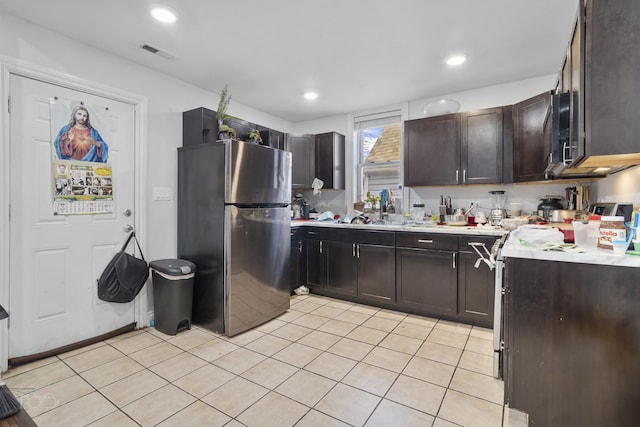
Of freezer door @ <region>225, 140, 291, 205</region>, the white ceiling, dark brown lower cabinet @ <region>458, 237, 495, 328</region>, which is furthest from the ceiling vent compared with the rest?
dark brown lower cabinet @ <region>458, 237, 495, 328</region>

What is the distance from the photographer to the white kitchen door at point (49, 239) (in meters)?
2.20

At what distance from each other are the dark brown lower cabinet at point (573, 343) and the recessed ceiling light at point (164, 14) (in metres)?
2.58

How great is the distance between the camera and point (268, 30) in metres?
2.34

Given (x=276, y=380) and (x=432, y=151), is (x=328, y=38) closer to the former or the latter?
(x=432, y=151)

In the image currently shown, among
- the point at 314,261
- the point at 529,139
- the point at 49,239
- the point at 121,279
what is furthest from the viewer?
the point at 314,261

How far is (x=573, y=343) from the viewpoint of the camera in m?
1.34

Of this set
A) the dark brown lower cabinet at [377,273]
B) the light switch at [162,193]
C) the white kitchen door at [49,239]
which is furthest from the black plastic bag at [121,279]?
the dark brown lower cabinet at [377,273]

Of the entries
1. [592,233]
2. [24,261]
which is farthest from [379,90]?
[24,261]

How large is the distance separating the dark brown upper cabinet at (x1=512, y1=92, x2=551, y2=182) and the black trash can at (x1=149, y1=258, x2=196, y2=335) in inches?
126

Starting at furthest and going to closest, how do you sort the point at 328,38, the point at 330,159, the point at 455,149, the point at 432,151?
the point at 330,159 < the point at 432,151 < the point at 455,149 < the point at 328,38

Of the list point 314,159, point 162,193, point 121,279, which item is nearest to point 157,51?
point 162,193

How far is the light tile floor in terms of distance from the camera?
1.69 metres

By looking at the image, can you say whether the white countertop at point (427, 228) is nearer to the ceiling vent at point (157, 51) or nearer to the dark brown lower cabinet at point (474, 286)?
the dark brown lower cabinet at point (474, 286)

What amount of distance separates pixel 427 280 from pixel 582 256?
6.00ft
